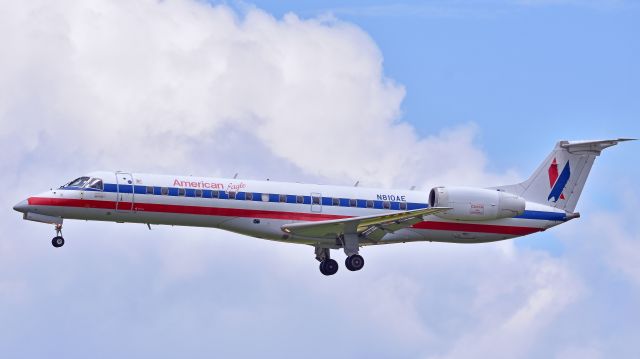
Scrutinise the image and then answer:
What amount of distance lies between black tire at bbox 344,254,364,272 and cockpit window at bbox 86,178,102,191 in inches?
427

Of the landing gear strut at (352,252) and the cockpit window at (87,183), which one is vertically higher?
the cockpit window at (87,183)

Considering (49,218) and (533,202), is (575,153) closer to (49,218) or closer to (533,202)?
(533,202)

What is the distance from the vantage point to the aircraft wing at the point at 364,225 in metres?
52.6

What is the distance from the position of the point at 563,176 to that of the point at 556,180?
1.37 feet

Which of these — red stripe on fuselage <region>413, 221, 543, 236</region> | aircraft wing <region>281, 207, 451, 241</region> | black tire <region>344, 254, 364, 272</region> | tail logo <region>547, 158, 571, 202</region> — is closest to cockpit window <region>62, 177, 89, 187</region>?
aircraft wing <region>281, 207, 451, 241</region>

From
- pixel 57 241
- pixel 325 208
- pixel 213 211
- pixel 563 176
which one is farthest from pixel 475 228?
pixel 57 241

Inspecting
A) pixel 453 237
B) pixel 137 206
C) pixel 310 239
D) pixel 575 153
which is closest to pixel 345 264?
pixel 310 239

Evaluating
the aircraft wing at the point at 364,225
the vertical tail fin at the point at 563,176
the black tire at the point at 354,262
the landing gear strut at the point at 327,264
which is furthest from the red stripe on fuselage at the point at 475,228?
the landing gear strut at the point at 327,264

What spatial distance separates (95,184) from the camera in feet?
170

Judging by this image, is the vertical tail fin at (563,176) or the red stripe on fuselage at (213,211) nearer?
the red stripe on fuselage at (213,211)

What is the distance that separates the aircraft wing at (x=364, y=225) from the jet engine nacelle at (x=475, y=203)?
2.07 meters

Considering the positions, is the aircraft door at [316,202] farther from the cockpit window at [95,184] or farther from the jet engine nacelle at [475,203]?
the cockpit window at [95,184]

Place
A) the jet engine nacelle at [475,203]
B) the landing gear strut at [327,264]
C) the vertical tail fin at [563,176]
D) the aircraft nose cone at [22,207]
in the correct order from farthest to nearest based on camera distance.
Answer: the vertical tail fin at [563,176] → the landing gear strut at [327,264] → the jet engine nacelle at [475,203] → the aircraft nose cone at [22,207]

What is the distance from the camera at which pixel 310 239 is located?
54531 mm
